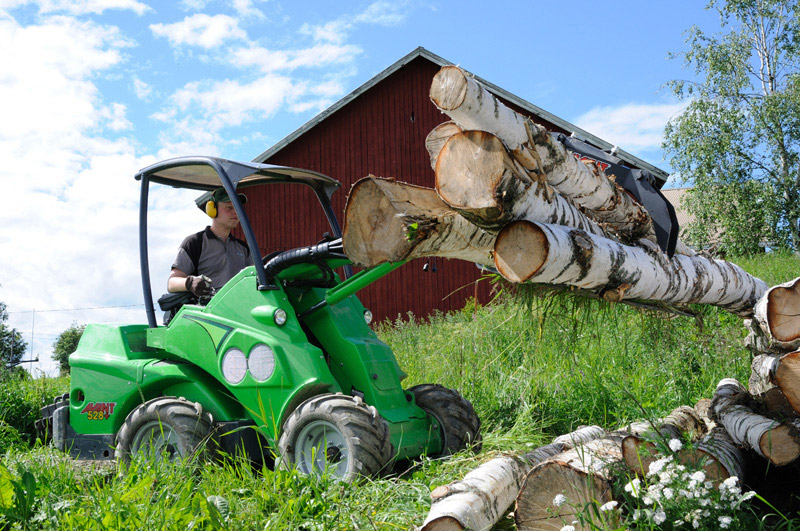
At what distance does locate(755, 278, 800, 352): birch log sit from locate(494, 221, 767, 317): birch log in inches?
21.7

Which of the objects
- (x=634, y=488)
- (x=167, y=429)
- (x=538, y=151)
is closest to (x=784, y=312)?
(x=634, y=488)

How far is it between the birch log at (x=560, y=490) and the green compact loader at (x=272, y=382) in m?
1.14

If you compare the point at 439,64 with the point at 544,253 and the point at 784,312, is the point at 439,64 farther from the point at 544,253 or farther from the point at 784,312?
the point at 544,253

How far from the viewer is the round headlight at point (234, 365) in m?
4.66

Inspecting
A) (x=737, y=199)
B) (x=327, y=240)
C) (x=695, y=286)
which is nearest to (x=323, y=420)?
(x=327, y=240)

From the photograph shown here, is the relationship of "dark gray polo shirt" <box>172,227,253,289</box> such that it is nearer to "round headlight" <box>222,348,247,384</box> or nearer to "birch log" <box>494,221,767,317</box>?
"round headlight" <box>222,348,247,384</box>

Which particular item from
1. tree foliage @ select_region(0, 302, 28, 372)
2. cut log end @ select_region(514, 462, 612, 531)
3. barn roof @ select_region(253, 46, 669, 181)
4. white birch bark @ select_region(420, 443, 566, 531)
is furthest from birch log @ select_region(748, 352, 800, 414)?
tree foliage @ select_region(0, 302, 28, 372)

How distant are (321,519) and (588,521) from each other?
125cm

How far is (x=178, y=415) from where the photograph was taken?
473 centimetres

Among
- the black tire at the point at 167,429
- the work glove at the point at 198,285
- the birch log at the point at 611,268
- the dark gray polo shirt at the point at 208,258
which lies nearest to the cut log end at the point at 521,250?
the birch log at the point at 611,268

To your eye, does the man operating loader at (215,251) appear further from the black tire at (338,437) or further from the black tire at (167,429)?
the black tire at (338,437)

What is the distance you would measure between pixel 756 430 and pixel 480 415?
2.79 meters

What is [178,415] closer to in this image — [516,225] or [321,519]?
[321,519]

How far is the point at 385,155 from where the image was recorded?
16.4m
